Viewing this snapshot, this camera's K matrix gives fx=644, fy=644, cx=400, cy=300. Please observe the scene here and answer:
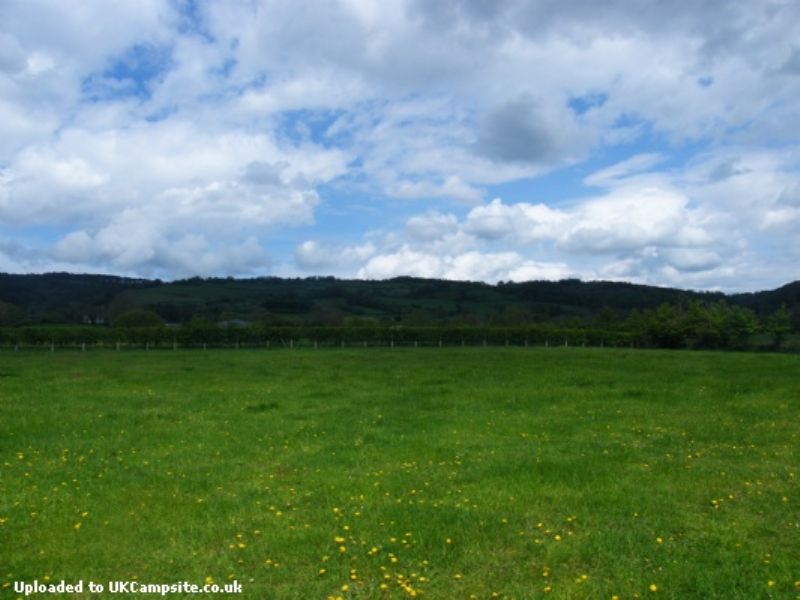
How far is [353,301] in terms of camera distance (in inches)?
7156

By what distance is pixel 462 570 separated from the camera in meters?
7.89

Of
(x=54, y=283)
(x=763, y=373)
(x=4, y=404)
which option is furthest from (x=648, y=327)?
(x=54, y=283)

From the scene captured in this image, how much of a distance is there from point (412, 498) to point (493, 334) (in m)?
93.0

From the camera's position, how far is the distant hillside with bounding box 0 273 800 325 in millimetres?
146250

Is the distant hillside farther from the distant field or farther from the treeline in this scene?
the distant field

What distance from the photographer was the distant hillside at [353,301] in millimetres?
146250

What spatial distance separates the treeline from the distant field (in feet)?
244

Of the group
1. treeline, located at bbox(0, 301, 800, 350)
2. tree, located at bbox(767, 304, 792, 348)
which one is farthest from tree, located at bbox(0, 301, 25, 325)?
tree, located at bbox(767, 304, 792, 348)

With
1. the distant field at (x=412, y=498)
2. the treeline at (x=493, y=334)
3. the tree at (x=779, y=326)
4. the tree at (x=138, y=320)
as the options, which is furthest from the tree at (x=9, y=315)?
the tree at (x=779, y=326)

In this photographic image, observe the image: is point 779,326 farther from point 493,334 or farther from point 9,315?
point 9,315

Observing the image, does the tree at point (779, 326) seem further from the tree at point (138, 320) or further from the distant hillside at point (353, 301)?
the tree at point (138, 320)

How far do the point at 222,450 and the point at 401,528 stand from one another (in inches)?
266

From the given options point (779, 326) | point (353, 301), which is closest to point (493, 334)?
point (779, 326)

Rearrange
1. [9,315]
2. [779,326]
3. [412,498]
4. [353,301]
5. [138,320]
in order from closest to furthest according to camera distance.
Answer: [412,498] → [779,326] → [138,320] → [9,315] → [353,301]
